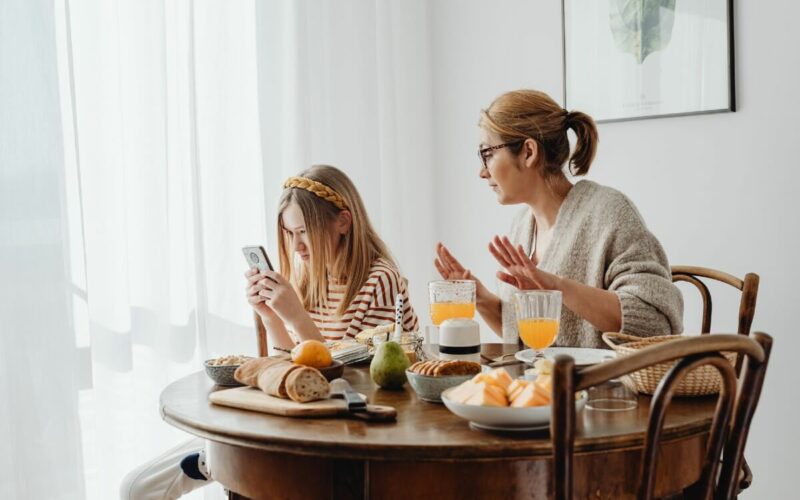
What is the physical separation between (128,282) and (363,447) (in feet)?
4.70

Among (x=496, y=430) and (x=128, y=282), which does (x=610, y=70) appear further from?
(x=496, y=430)

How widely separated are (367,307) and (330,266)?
0.17m

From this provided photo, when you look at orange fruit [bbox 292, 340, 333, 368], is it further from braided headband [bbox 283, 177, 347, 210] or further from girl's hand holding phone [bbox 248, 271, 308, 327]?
braided headband [bbox 283, 177, 347, 210]

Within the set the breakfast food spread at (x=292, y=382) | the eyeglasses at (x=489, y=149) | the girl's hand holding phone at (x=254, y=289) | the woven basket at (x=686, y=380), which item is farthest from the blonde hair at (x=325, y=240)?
the woven basket at (x=686, y=380)

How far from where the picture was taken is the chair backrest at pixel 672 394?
1052 mm

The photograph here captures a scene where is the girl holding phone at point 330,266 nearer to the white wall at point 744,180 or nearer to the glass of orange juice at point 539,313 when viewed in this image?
the glass of orange juice at point 539,313

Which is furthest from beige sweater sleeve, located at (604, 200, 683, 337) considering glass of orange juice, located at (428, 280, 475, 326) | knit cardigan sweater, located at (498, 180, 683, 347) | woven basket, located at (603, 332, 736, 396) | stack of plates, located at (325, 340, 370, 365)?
stack of plates, located at (325, 340, 370, 365)

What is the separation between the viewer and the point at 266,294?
2092mm

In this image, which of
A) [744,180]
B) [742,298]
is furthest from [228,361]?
[744,180]

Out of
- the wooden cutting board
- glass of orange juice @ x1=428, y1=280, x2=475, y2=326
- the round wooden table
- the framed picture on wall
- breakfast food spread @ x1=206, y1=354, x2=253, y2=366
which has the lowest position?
the round wooden table

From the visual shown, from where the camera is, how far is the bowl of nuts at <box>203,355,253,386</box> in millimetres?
1643

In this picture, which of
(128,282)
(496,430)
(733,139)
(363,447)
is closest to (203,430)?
(363,447)

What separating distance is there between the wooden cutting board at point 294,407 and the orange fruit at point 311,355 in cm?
10

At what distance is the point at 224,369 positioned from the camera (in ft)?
5.39
